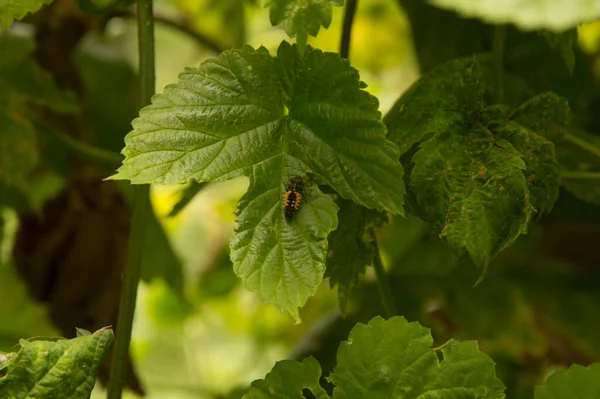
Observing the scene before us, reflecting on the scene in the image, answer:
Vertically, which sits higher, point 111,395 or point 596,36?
point 596,36

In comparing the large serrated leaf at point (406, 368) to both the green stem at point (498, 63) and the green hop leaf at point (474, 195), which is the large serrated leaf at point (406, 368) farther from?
the green stem at point (498, 63)

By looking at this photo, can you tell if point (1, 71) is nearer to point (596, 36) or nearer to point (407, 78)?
point (407, 78)

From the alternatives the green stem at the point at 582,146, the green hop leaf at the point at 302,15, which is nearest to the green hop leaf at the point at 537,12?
the green hop leaf at the point at 302,15

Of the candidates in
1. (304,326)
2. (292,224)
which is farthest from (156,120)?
(304,326)

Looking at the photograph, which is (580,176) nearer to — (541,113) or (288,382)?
(541,113)

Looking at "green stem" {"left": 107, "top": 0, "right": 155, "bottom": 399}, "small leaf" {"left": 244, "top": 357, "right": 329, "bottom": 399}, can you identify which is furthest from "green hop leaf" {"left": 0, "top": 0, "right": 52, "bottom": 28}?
"small leaf" {"left": 244, "top": 357, "right": 329, "bottom": 399}

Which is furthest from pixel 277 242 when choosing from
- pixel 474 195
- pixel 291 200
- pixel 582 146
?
pixel 582 146
